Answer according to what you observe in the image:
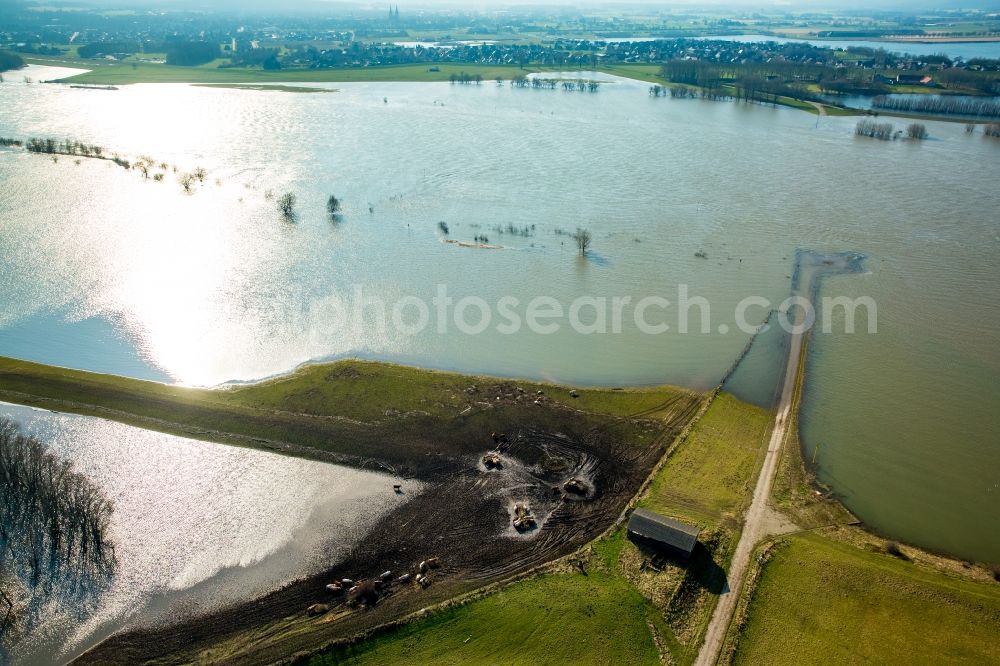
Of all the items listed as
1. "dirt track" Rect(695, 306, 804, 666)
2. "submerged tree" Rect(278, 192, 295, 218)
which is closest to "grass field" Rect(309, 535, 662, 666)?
"dirt track" Rect(695, 306, 804, 666)

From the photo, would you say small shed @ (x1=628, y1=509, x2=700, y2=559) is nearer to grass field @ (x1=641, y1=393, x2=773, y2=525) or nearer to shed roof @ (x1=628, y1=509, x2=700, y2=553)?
shed roof @ (x1=628, y1=509, x2=700, y2=553)

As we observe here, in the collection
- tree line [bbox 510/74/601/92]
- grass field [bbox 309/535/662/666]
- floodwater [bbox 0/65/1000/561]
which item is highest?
tree line [bbox 510/74/601/92]

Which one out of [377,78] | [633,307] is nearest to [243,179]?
[633,307]

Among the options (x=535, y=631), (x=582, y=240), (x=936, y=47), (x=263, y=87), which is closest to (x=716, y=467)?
(x=535, y=631)

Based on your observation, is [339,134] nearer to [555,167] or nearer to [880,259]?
[555,167]

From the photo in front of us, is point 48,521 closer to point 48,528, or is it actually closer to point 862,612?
point 48,528

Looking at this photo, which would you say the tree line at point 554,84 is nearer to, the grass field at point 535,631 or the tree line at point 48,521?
the tree line at point 48,521
